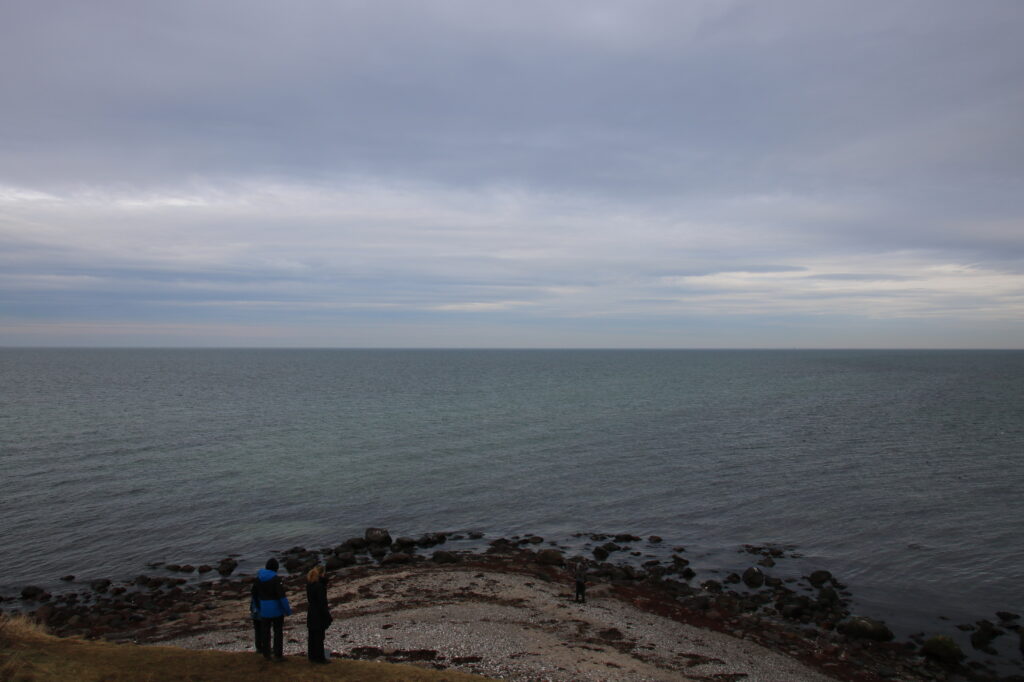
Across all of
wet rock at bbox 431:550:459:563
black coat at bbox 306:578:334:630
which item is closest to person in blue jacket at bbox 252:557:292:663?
black coat at bbox 306:578:334:630

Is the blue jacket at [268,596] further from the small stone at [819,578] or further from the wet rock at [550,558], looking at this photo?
the small stone at [819,578]

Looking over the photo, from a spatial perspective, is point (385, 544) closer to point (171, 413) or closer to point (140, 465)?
point (140, 465)

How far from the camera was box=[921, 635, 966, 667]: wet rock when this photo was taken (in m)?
22.4

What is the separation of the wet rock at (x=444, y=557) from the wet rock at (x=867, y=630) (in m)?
17.2

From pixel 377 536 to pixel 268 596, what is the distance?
19909 millimetres

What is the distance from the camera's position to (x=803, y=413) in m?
92.1

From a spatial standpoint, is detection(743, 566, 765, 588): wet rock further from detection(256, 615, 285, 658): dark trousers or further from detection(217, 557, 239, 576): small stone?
detection(217, 557, 239, 576): small stone

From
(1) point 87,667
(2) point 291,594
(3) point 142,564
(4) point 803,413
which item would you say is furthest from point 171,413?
(4) point 803,413

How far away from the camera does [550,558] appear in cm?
3228

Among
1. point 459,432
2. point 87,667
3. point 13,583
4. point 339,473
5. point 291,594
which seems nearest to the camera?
point 87,667

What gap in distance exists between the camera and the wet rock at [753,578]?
29312 mm

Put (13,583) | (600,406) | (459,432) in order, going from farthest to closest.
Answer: (600,406)
(459,432)
(13,583)

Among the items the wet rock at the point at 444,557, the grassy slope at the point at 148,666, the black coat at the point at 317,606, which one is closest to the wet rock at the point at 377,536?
the wet rock at the point at 444,557

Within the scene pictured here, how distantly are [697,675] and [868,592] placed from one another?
13068mm
